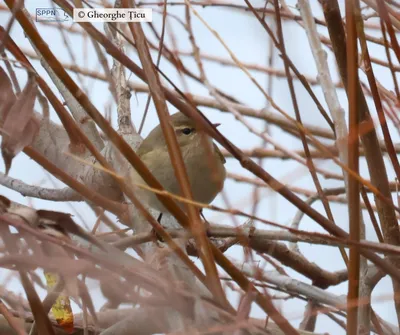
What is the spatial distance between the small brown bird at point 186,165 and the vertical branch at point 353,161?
124cm

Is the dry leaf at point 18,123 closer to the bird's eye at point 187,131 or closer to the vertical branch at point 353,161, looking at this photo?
the vertical branch at point 353,161

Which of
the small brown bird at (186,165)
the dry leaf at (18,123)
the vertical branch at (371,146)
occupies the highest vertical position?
the small brown bird at (186,165)

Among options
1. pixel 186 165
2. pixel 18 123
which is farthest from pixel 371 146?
pixel 186 165

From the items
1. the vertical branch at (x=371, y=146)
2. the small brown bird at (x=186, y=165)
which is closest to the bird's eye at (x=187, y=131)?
the small brown bird at (x=186, y=165)

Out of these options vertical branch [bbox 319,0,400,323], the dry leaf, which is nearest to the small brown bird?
vertical branch [bbox 319,0,400,323]

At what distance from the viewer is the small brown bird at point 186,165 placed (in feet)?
7.57

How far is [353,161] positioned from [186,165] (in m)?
1.49

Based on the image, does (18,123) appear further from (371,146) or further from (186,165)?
(186,165)

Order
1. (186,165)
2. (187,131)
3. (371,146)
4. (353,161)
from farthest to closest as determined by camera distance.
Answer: (187,131)
(186,165)
(371,146)
(353,161)

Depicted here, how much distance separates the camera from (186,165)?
2381mm

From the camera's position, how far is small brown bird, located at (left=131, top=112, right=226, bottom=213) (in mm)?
2307

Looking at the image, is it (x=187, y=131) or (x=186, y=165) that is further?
(x=187, y=131)

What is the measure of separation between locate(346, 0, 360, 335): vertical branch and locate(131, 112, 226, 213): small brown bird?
124 centimetres

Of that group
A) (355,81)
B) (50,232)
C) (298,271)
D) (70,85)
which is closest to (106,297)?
(50,232)
